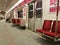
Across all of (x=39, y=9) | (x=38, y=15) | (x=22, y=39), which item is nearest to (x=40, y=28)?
(x=38, y=15)

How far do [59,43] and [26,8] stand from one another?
5864 millimetres

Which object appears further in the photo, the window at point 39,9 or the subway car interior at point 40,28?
the window at point 39,9

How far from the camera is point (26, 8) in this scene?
10750 mm

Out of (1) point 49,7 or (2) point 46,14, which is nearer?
(1) point 49,7

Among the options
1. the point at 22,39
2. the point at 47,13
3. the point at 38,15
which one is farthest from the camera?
the point at 38,15

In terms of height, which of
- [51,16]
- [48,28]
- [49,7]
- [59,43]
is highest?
[49,7]

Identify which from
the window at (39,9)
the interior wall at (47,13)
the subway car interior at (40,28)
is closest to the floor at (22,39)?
the subway car interior at (40,28)

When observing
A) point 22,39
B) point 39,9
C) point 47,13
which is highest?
point 39,9

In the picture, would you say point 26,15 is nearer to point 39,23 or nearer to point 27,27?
A: point 27,27

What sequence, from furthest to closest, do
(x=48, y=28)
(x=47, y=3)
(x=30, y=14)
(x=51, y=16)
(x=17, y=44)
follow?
(x=30, y=14), (x=47, y=3), (x=51, y=16), (x=48, y=28), (x=17, y=44)

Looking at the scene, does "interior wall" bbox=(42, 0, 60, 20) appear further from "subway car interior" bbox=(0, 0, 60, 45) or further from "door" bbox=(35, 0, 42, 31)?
"door" bbox=(35, 0, 42, 31)

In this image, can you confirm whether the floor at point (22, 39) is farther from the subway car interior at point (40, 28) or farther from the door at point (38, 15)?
the door at point (38, 15)

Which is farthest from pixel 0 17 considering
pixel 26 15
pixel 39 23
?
pixel 39 23

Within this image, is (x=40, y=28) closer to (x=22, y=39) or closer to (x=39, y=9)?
(x=39, y=9)
